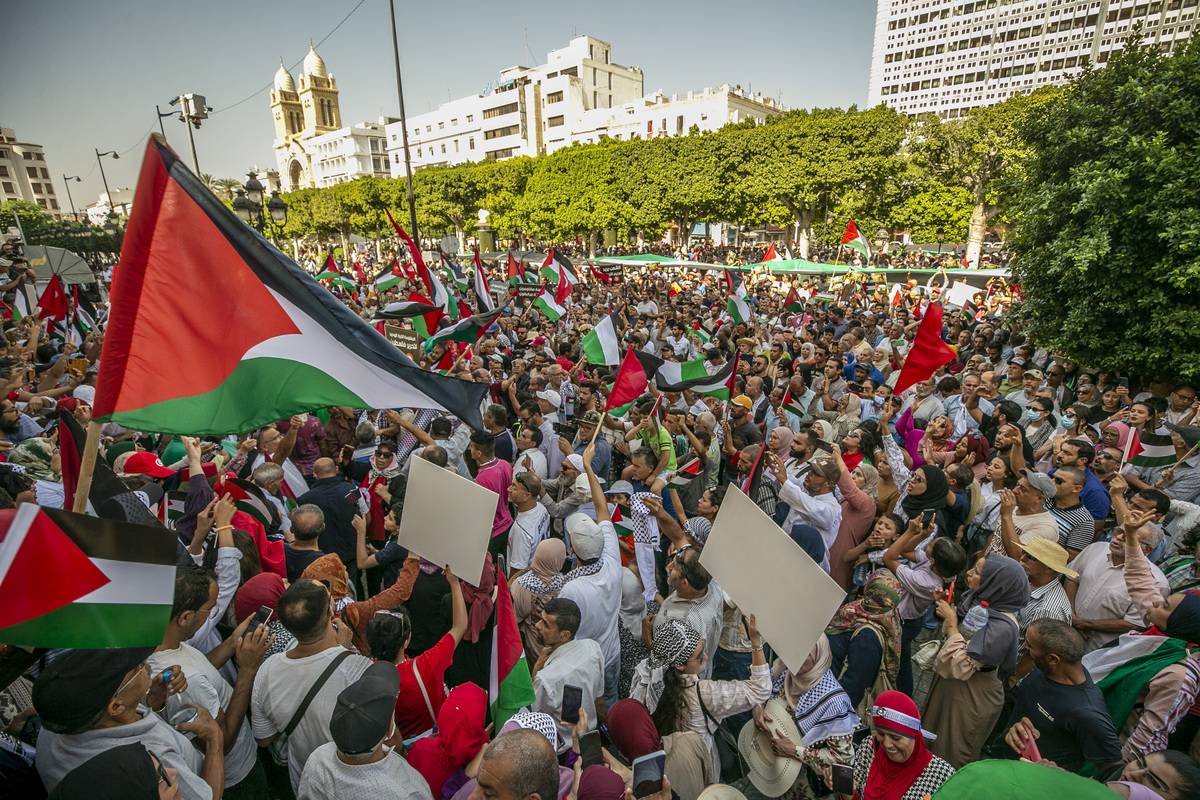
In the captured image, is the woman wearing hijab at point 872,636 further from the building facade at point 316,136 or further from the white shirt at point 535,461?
the building facade at point 316,136

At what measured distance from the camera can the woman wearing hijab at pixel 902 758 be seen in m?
2.43

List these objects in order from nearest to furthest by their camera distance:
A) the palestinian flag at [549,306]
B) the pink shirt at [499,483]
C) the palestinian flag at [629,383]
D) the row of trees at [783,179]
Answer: the pink shirt at [499,483] → the palestinian flag at [629,383] → the palestinian flag at [549,306] → the row of trees at [783,179]

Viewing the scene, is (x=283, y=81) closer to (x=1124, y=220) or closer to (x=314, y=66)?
(x=314, y=66)

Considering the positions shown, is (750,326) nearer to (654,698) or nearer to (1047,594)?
(1047,594)

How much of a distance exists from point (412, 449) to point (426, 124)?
8940 centimetres

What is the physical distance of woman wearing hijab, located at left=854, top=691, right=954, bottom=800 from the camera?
7.97ft

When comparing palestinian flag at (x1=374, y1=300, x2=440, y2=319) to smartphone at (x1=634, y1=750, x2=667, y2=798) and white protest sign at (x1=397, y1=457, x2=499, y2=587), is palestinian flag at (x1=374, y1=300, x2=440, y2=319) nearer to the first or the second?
white protest sign at (x1=397, y1=457, x2=499, y2=587)

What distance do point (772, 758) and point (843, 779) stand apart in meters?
0.32

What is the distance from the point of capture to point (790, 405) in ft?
25.0

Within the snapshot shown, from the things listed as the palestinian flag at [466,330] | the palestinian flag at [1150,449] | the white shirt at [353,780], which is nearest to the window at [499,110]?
the palestinian flag at [466,330]

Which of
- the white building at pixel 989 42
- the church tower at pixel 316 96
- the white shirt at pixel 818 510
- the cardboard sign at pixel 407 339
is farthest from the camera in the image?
the church tower at pixel 316 96

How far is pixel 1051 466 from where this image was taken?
5895 millimetres

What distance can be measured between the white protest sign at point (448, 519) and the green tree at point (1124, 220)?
8850 millimetres

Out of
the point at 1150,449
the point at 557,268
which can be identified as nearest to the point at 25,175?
the point at 557,268
